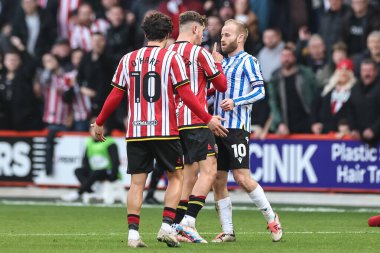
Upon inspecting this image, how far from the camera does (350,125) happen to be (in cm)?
2033

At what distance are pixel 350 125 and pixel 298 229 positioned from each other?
597 centimetres

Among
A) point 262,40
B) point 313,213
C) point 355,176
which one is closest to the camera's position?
point 313,213

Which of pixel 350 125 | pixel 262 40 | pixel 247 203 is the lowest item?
→ pixel 247 203

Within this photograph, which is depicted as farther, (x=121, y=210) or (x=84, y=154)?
(x=84, y=154)

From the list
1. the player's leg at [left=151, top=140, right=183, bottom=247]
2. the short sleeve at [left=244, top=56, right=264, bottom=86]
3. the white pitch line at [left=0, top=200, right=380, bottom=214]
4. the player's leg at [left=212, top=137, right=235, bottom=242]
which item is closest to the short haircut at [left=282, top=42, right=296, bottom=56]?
the white pitch line at [left=0, top=200, right=380, bottom=214]

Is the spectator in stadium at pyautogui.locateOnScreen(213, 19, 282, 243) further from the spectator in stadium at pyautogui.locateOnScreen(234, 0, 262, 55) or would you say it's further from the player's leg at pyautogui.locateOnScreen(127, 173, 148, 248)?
the spectator in stadium at pyautogui.locateOnScreen(234, 0, 262, 55)

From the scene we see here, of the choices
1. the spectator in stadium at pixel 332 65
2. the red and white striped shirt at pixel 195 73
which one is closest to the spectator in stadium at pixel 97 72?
the spectator in stadium at pixel 332 65

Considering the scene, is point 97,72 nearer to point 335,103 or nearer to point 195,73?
point 335,103

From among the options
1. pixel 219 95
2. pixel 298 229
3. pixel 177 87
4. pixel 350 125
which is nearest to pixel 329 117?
pixel 350 125

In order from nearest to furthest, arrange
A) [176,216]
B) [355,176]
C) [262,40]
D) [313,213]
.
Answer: [176,216] < [313,213] < [355,176] < [262,40]

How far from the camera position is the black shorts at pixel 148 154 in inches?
466

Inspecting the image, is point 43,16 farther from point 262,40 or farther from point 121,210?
point 121,210

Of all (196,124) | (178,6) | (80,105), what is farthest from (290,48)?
(196,124)

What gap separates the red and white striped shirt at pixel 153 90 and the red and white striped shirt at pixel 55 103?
11.3 meters
